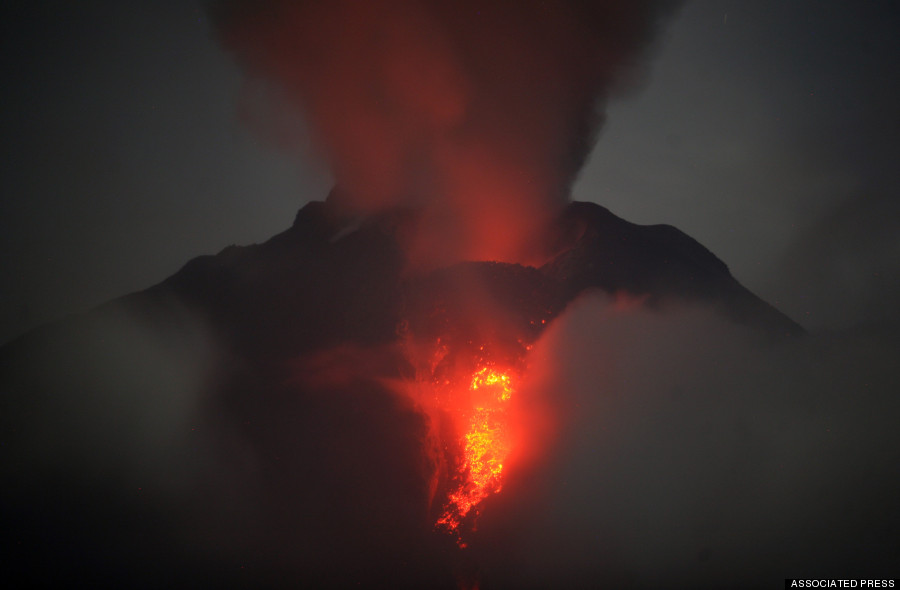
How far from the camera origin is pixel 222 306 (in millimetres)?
24156

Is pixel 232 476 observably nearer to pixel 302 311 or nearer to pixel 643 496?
pixel 302 311

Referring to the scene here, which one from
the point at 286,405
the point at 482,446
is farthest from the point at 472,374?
the point at 286,405

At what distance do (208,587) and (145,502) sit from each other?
188 inches

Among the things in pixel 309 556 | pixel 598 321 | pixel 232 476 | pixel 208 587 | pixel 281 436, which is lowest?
pixel 208 587

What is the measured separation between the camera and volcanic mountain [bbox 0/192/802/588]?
53.5 ft

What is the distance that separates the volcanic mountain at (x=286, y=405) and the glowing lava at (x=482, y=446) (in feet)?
0.35

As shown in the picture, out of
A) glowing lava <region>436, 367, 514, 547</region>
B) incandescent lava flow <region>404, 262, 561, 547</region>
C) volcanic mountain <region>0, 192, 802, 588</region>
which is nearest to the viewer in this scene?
volcanic mountain <region>0, 192, 802, 588</region>

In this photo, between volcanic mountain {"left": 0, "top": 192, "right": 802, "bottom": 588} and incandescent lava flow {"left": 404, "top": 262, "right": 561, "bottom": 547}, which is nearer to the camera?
volcanic mountain {"left": 0, "top": 192, "right": 802, "bottom": 588}

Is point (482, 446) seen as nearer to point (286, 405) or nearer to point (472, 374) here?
point (472, 374)

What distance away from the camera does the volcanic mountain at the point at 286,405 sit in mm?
16312

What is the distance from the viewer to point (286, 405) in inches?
784

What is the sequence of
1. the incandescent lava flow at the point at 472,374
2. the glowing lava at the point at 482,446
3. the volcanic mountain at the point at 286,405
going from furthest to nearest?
the incandescent lava flow at the point at 472,374 → the glowing lava at the point at 482,446 → the volcanic mountain at the point at 286,405

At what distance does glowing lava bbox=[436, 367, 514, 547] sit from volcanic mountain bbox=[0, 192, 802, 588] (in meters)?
0.11

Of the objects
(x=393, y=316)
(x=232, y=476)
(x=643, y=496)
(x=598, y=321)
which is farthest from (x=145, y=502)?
(x=598, y=321)
